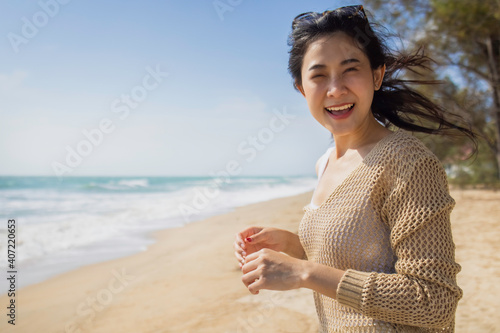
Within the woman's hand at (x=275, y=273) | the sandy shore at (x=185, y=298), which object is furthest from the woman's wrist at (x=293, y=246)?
the sandy shore at (x=185, y=298)

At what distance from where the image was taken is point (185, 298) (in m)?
4.88

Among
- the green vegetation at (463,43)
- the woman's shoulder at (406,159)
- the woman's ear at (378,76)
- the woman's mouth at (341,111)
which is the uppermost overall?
the green vegetation at (463,43)

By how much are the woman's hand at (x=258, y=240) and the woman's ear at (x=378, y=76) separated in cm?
76

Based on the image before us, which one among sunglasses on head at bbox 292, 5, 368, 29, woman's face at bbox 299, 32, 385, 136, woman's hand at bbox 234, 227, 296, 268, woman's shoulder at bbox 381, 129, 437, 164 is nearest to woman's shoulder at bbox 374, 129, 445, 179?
woman's shoulder at bbox 381, 129, 437, 164

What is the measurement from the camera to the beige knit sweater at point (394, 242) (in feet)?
3.75

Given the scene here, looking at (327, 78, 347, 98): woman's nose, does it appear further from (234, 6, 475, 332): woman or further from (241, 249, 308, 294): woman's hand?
(241, 249, 308, 294): woman's hand

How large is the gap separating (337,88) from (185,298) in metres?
4.13

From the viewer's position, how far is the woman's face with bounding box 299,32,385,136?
4.66 feet

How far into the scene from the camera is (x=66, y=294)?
5113mm

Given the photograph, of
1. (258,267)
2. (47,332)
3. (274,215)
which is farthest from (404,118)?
(274,215)

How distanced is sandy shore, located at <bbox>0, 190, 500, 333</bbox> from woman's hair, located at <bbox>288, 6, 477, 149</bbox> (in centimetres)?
264

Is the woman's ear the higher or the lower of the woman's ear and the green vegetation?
the lower

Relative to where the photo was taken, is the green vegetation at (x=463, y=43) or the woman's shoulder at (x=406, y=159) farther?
the green vegetation at (x=463, y=43)

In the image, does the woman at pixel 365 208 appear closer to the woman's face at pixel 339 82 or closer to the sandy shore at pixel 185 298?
the woman's face at pixel 339 82
